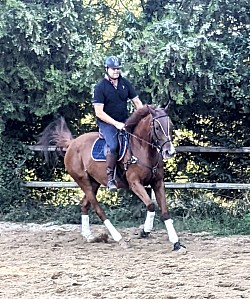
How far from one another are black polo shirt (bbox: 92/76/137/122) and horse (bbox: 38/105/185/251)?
29 cm

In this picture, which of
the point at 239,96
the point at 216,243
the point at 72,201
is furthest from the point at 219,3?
the point at 72,201

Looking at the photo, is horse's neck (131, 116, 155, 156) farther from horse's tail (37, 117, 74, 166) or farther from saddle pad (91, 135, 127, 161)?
horse's tail (37, 117, 74, 166)

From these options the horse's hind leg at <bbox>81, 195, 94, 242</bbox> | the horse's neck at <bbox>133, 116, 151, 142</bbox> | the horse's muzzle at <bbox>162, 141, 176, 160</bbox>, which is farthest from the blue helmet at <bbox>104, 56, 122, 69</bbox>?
the horse's hind leg at <bbox>81, 195, 94, 242</bbox>

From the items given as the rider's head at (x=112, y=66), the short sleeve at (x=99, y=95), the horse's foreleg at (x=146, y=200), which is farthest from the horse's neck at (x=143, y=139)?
the rider's head at (x=112, y=66)

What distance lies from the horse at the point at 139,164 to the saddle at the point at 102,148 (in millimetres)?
55

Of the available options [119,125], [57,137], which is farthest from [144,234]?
[57,137]

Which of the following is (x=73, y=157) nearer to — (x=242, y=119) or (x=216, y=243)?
(x=216, y=243)

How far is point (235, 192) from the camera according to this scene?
1006cm

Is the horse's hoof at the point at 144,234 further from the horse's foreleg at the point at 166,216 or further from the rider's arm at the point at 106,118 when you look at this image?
the rider's arm at the point at 106,118

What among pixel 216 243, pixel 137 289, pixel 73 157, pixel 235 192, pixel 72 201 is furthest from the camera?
pixel 72 201

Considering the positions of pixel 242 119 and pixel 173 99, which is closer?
pixel 173 99

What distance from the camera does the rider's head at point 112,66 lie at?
25.2 feet

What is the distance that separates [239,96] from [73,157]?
2688mm

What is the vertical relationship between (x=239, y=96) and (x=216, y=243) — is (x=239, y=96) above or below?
above
